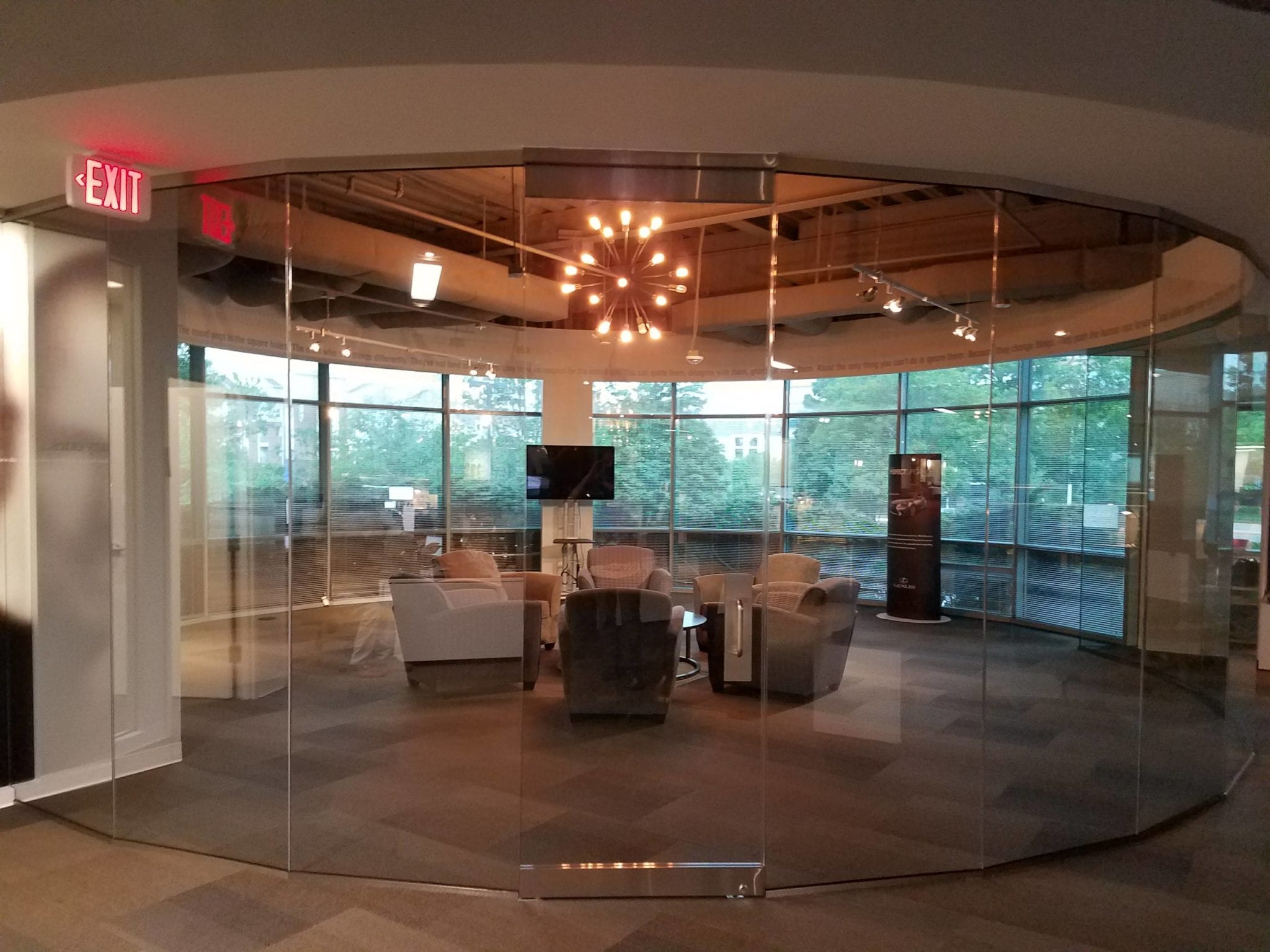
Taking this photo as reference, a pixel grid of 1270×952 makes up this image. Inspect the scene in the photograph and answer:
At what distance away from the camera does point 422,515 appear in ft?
19.3

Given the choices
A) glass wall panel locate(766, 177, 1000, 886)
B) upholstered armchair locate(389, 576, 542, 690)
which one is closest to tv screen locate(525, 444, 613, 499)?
glass wall panel locate(766, 177, 1000, 886)

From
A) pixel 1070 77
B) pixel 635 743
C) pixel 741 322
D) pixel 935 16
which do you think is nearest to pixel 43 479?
pixel 635 743

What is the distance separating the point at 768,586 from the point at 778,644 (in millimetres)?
302

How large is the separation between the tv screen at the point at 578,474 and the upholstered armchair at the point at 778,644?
85 cm

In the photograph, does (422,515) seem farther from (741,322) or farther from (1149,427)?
(1149,427)

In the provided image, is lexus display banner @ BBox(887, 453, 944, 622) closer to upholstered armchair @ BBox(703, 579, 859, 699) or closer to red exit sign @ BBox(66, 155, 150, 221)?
upholstered armchair @ BBox(703, 579, 859, 699)

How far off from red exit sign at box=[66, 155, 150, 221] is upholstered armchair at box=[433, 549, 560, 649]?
2785 millimetres

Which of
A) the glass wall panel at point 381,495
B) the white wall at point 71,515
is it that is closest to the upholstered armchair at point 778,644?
the glass wall panel at point 381,495

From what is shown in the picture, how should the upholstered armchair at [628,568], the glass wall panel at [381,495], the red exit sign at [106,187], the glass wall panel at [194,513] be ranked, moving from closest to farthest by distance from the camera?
1. the red exit sign at [106,187]
2. the upholstered armchair at [628,568]
3. the glass wall panel at [194,513]
4. the glass wall panel at [381,495]

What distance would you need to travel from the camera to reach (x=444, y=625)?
5816 millimetres

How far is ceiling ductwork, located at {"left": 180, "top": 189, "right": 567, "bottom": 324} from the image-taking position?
4.10 metres

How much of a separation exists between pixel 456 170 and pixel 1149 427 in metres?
4.32

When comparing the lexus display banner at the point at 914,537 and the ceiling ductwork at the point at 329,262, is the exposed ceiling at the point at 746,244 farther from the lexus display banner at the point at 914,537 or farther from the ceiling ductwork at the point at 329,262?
the lexus display banner at the point at 914,537

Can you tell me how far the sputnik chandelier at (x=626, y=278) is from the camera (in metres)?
3.96
